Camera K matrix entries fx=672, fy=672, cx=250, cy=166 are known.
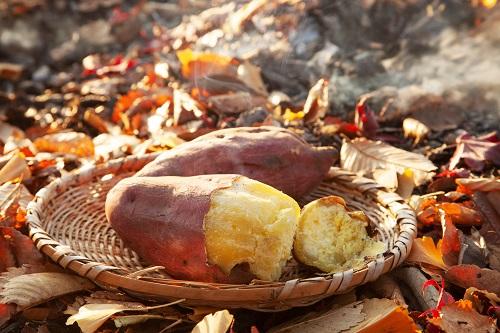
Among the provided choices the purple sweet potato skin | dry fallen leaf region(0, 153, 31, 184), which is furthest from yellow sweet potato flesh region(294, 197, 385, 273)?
dry fallen leaf region(0, 153, 31, 184)

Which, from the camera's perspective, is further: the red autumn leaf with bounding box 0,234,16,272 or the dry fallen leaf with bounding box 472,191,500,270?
the dry fallen leaf with bounding box 472,191,500,270

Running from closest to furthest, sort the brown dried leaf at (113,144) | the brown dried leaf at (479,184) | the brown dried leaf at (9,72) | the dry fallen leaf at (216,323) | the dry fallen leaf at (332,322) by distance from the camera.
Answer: the dry fallen leaf at (216,323) < the dry fallen leaf at (332,322) < the brown dried leaf at (479,184) < the brown dried leaf at (113,144) < the brown dried leaf at (9,72)

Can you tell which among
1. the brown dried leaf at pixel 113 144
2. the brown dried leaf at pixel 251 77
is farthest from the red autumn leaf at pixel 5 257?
the brown dried leaf at pixel 251 77

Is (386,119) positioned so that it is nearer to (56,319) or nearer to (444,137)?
(444,137)

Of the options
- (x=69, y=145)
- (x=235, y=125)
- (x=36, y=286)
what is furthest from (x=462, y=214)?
(x=69, y=145)

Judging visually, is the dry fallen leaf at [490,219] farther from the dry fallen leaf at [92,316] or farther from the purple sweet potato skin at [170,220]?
the dry fallen leaf at [92,316]

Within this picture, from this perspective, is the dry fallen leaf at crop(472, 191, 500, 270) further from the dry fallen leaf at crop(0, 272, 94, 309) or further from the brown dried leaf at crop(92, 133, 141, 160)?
the brown dried leaf at crop(92, 133, 141, 160)

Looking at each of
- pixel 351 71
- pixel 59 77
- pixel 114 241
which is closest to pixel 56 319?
pixel 114 241
